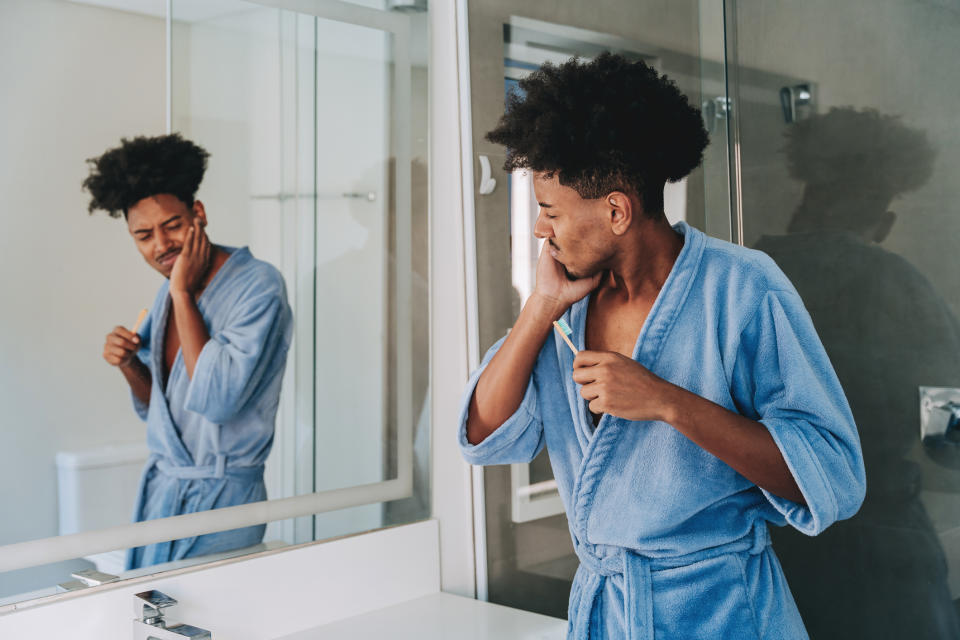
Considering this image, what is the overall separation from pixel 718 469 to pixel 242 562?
740mm

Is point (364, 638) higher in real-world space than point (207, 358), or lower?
lower

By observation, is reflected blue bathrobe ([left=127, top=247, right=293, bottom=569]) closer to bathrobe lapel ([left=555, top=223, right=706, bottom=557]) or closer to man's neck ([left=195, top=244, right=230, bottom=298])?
man's neck ([left=195, top=244, right=230, bottom=298])

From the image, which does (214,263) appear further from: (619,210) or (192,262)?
(619,210)

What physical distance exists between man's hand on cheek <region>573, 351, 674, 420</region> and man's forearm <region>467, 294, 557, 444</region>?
142 millimetres

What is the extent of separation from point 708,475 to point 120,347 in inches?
31.2

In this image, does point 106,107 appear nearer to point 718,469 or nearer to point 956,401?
point 718,469

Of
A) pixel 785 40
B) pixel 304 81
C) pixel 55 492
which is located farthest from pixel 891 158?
pixel 55 492

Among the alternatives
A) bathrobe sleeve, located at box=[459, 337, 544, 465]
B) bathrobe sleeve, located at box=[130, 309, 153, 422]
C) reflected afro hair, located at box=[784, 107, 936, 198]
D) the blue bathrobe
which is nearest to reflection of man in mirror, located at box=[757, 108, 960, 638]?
reflected afro hair, located at box=[784, 107, 936, 198]

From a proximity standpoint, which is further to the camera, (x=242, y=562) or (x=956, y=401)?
(x=242, y=562)

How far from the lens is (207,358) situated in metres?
1.25

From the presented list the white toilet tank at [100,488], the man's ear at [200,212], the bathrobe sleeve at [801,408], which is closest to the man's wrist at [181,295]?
the man's ear at [200,212]

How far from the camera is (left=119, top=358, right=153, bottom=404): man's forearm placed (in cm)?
116

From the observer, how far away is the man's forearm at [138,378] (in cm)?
116

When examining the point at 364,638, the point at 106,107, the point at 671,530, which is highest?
the point at 106,107
